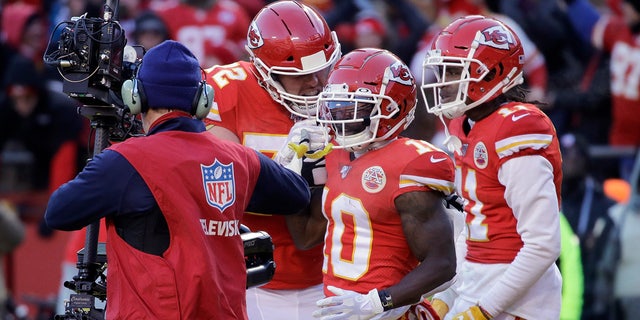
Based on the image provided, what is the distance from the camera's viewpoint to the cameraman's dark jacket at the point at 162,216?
4.44 metres

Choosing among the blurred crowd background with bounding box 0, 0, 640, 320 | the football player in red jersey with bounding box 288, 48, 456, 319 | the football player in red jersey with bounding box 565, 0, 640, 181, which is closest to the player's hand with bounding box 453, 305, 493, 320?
the football player in red jersey with bounding box 288, 48, 456, 319

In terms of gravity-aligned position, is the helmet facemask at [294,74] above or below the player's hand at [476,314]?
above

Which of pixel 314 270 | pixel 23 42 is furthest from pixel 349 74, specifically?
pixel 23 42

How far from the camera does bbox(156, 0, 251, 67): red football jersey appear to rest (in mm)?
10867

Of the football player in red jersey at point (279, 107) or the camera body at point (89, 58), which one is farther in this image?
the football player in red jersey at point (279, 107)

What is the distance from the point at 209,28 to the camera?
10.9m

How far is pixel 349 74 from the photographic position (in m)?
5.14

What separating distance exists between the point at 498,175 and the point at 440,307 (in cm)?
68

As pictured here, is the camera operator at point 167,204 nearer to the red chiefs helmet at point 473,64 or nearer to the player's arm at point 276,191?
the player's arm at point 276,191

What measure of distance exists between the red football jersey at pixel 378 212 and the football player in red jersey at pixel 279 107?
1.91 ft

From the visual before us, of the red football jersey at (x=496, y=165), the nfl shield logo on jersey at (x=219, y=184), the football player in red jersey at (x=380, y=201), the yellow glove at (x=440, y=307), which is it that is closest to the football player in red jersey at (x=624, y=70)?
the yellow glove at (x=440, y=307)

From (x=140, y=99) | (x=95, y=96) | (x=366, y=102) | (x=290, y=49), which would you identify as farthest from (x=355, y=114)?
(x=95, y=96)

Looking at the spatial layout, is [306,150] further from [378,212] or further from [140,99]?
[140,99]

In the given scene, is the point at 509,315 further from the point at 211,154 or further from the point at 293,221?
the point at 211,154
